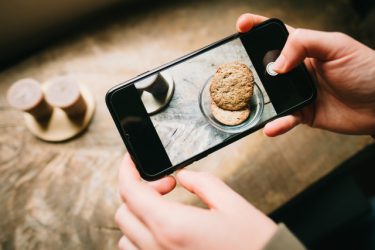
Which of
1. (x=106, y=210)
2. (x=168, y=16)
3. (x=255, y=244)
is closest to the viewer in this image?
(x=255, y=244)

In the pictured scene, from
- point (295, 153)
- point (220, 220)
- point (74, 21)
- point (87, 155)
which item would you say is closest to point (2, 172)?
point (87, 155)

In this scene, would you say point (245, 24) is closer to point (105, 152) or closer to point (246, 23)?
point (246, 23)

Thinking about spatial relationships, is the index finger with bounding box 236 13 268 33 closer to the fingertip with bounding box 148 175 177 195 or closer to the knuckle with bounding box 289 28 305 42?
the knuckle with bounding box 289 28 305 42

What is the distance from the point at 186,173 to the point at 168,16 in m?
0.43

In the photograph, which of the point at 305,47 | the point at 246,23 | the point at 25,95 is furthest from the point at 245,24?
the point at 25,95

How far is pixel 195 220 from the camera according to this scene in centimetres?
43

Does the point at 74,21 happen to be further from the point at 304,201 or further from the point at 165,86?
the point at 304,201

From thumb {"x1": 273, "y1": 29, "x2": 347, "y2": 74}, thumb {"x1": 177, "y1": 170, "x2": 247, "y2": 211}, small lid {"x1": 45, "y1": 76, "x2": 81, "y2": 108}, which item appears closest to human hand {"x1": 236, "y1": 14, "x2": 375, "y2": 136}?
thumb {"x1": 273, "y1": 29, "x2": 347, "y2": 74}

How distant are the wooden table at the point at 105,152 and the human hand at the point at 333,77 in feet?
0.26

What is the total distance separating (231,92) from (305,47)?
0.14 m

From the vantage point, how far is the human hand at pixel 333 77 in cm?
54

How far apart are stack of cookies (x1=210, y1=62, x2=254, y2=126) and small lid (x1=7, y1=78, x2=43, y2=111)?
13.3 inches

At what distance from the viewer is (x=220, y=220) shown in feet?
1.40

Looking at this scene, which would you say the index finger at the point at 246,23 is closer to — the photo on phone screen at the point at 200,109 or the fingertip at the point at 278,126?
the photo on phone screen at the point at 200,109
